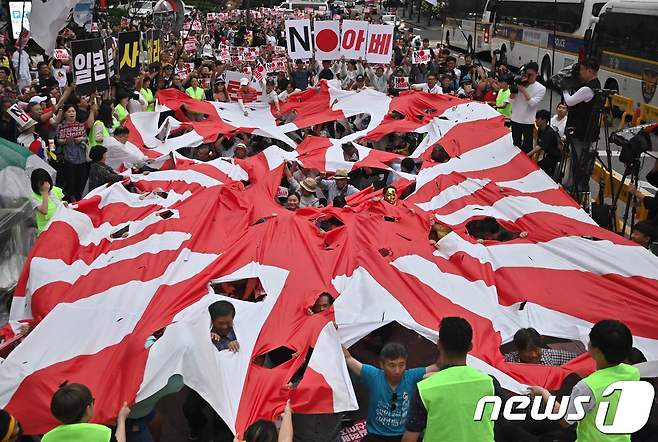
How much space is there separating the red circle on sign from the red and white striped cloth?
20.0 ft

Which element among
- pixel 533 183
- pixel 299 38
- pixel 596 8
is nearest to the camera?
pixel 533 183

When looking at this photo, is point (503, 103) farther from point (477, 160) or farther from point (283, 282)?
point (283, 282)

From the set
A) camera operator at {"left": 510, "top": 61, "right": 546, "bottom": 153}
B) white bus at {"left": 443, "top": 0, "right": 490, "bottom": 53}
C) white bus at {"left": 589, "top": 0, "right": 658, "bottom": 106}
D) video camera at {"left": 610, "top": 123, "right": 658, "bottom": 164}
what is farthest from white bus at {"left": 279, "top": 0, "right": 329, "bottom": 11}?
video camera at {"left": 610, "top": 123, "right": 658, "bottom": 164}

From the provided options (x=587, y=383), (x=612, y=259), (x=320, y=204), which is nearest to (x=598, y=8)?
(x=320, y=204)

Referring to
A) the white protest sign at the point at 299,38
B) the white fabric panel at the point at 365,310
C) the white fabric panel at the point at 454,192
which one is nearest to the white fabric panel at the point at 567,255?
the white fabric panel at the point at 365,310

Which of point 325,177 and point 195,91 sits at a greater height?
point 195,91

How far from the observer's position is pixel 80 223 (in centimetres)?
674

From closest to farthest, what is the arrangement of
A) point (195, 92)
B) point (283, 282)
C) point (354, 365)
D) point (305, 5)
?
point (354, 365)
point (283, 282)
point (195, 92)
point (305, 5)

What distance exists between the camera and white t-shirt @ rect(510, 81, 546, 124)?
9.47 metres

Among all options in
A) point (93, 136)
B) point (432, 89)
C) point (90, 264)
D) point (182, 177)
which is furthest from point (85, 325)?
point (432, 89)

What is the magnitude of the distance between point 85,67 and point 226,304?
6.36m

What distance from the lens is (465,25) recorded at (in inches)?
1131

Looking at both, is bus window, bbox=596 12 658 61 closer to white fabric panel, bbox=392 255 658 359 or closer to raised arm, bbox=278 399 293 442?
white fabric panel, bbox=392 255 658 359

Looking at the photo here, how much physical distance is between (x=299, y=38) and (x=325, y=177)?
6118mm
